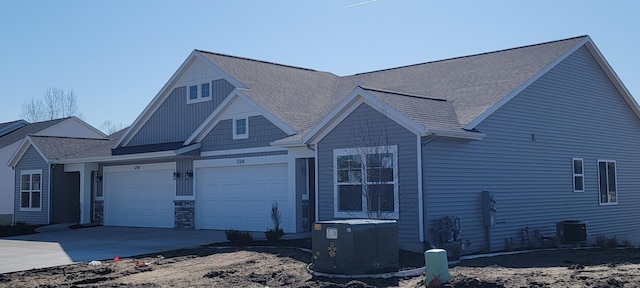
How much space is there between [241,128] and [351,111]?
5.77m

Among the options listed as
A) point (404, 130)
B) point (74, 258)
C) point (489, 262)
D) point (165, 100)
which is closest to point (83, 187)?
point (165, 100)

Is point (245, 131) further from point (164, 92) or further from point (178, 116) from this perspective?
point (164, 92)

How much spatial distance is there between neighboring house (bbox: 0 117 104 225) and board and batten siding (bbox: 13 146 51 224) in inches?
30.0

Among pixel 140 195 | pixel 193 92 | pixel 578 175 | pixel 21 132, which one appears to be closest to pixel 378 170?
pixel 578 175

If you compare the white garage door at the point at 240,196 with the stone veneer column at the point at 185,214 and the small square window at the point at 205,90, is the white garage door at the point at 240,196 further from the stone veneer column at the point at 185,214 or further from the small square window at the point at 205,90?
the small square window at the point at 205,90

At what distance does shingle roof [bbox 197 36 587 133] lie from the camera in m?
17.3

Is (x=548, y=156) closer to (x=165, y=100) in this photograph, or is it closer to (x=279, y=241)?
(x=279, y=241)

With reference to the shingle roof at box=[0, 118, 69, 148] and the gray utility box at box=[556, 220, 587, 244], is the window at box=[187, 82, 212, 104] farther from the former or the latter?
the shingle roof at box=[0, 118, 69, 148]

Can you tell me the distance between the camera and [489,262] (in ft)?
47.9

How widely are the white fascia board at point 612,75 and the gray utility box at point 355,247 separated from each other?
12.3m

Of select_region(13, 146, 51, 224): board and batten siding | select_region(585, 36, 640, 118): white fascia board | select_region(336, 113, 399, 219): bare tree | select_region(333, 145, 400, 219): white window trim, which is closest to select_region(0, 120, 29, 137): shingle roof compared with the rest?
select_region(13, 146, 51, 224): board and batten siding

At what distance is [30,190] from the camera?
29578 mm

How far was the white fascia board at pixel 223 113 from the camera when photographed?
20.5m

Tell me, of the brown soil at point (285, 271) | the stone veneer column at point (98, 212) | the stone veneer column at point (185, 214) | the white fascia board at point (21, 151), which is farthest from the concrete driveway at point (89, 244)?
the white fascia board at point (21, 151)
